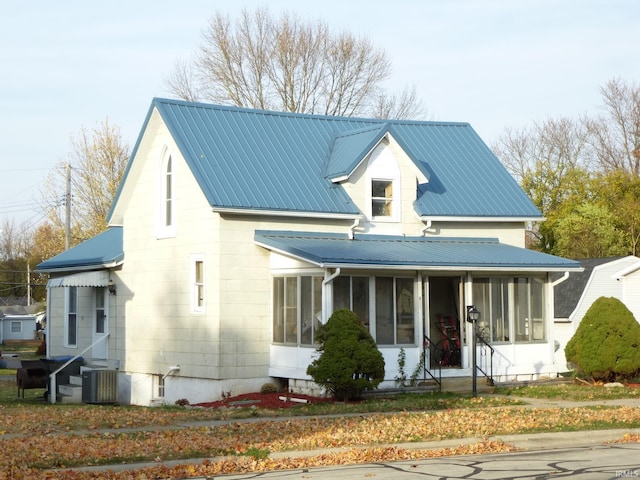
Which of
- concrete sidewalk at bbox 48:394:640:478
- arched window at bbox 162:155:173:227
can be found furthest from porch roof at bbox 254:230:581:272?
concrete sidewalk at bbox 48:394:640:478

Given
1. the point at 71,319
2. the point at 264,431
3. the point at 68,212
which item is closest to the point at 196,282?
the point at 71,319

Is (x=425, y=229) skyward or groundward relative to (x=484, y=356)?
skyward

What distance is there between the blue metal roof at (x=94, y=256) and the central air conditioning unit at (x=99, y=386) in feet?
10.8

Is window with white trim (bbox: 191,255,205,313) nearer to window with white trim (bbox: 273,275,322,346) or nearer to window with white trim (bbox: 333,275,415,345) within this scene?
window with white trim (bbox: 273,275,322,346)

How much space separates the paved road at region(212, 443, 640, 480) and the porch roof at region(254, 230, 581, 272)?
906 cm

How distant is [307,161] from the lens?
1059 inches

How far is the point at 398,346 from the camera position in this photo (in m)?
24.1

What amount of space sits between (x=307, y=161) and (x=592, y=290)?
516 inches

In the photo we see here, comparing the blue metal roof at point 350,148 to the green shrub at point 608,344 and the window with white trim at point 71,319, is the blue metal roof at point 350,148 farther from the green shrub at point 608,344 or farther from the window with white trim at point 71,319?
the window with white trim at point 71,319

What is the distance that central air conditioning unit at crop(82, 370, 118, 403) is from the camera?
27.4 m

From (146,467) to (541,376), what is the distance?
15.8m

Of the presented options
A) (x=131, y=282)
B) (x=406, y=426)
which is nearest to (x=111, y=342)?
(x=131, y=282)

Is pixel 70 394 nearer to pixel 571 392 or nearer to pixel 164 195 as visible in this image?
pixel 164 195

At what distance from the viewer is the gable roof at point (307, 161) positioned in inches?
983
